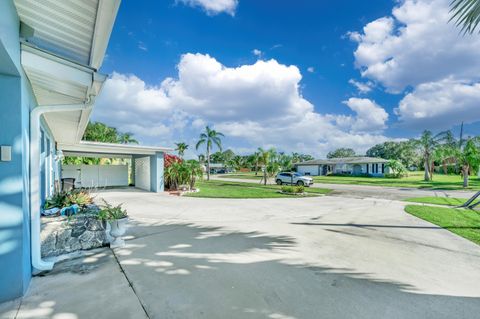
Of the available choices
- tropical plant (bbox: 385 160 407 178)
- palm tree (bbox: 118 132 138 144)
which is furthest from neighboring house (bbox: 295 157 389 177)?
palm tree (bbox: 118 132 138 144)

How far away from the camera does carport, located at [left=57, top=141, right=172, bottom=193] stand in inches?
541

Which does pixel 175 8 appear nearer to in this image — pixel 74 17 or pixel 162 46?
pixel 162 46

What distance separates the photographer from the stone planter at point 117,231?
489cm

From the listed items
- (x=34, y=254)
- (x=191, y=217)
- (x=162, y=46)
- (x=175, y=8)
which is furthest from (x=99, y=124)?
(x=34, y=254)

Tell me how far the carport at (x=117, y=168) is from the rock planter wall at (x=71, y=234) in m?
9.40

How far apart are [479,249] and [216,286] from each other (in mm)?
6029

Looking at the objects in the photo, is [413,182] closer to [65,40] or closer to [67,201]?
[67,201]

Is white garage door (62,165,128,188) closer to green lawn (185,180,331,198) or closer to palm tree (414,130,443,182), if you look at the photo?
green lawn (185,180,331,198)

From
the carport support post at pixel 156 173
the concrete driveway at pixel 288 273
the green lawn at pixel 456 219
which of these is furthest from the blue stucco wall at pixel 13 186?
the carport support post at pixel 156 173

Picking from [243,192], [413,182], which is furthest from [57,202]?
[413,182]

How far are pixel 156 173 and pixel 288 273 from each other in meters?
13.3

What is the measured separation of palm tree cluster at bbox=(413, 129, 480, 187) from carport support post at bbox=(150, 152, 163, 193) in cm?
2633

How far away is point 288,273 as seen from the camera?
3.80 metres

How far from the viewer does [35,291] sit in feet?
10.3
